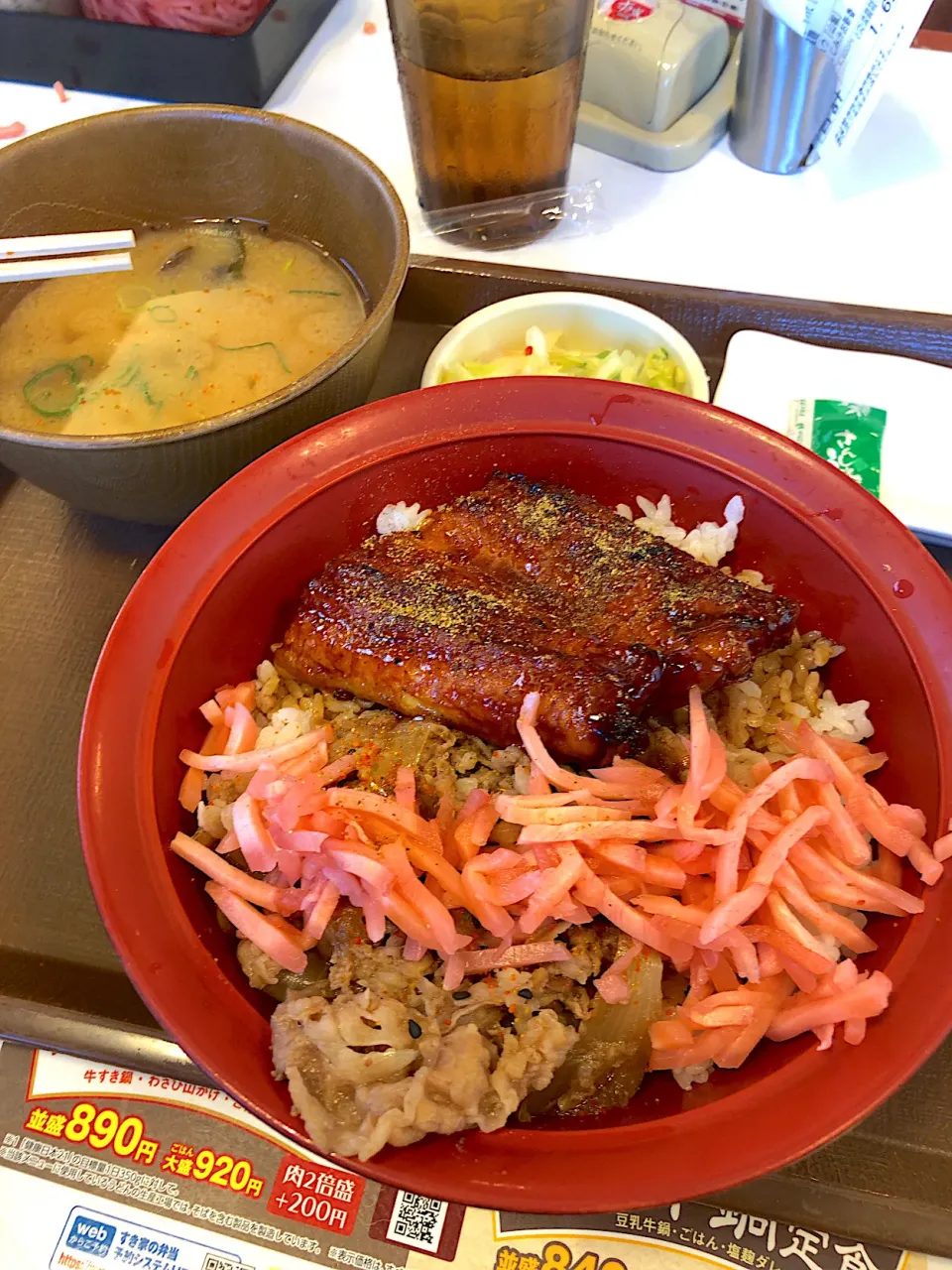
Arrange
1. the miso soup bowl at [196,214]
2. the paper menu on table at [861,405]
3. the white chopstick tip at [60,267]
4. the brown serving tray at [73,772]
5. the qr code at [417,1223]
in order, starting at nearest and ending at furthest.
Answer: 1. the brown serving tray at [73,772]
2. the qr code at [417,1223]
3. the miso soup bowl at [196,214]
4. the white chopstick tip at [60,267]
5. the paper menu on table at [861,405]

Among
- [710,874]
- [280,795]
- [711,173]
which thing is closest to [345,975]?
[280,795]

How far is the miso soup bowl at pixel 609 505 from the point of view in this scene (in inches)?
38.9

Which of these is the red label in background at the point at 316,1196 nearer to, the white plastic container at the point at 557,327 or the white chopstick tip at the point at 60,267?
the white plastic container at the point at 557,327

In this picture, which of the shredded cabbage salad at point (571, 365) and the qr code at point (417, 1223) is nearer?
the qr code at point (417, 1223)

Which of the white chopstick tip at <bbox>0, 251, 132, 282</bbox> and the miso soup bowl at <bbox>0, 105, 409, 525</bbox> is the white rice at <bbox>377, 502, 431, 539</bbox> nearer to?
the miso soup bowl at <bbox>0, 105, 409, 525</bbox>

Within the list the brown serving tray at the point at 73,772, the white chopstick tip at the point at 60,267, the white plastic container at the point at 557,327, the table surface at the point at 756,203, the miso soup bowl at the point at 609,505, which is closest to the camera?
the miso soup bowl at the point at 609,505

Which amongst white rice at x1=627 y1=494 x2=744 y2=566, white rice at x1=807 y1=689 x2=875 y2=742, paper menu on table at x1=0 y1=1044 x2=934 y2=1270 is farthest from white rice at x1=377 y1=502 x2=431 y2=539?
paper menu on table at x1=0 y1=1044 x2=934 y2=1270

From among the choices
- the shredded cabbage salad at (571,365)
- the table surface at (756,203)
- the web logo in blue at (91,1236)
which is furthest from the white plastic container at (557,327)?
the web logo in blue at (91,1236)

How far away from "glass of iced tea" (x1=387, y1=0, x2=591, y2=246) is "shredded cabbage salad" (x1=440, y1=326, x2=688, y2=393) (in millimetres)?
469

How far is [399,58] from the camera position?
1982mm

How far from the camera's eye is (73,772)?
159 centimetres

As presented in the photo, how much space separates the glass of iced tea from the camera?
1.83 metres

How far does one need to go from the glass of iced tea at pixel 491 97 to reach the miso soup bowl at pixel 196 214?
0.35 m

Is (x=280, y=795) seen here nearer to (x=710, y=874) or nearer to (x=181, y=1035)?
(x=181, y=1035)
